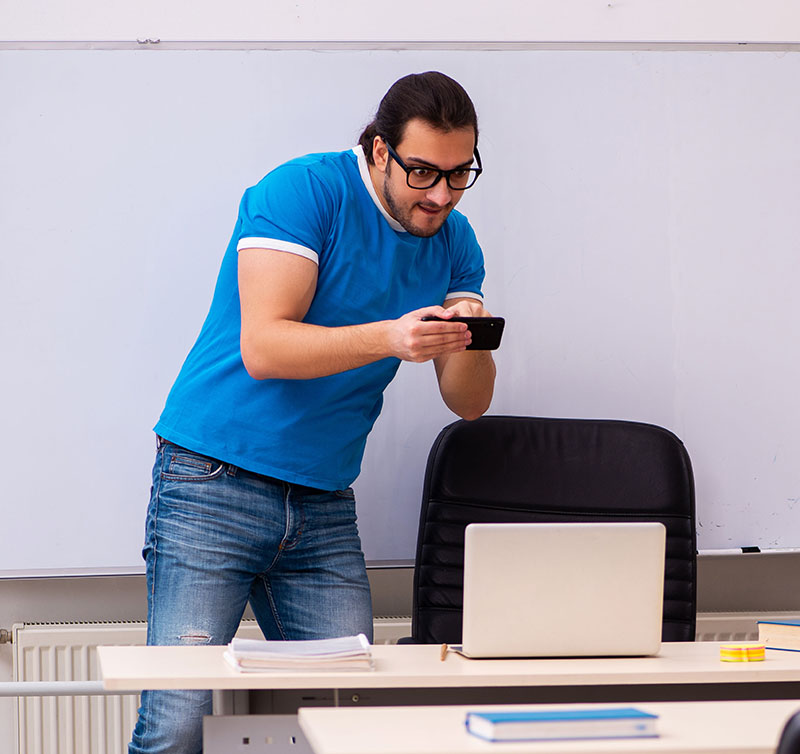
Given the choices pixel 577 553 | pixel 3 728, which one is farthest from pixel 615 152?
pixel 3 728

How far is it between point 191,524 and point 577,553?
713mm

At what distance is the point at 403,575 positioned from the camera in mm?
2570

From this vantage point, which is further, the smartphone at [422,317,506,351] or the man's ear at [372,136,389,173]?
the man's ear at [372,136,389,173]

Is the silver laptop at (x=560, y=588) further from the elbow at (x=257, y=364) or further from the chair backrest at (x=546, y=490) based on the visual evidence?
the chair backrest at (x=546, y=490)

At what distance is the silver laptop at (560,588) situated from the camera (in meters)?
1.49

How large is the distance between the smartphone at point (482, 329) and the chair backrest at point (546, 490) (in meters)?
0.58

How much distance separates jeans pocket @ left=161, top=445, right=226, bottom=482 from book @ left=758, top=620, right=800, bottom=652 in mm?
1003

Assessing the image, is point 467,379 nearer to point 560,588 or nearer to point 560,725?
point 560,588

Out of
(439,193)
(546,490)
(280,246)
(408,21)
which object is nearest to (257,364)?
(280,246)

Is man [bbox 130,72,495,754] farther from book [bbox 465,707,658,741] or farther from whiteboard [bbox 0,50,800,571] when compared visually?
book [bbox 465,707,658,741]

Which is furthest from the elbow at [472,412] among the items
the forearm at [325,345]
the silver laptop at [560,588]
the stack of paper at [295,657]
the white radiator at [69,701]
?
the white radiator at [69,701]

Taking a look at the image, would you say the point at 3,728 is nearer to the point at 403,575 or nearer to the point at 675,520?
the point at 403,575

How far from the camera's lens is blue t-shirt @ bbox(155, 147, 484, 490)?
1.87m

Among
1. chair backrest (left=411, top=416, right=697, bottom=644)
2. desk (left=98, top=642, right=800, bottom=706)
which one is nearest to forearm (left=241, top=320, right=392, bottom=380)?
desk (left=98, top=642, right=800, bottom=706)
